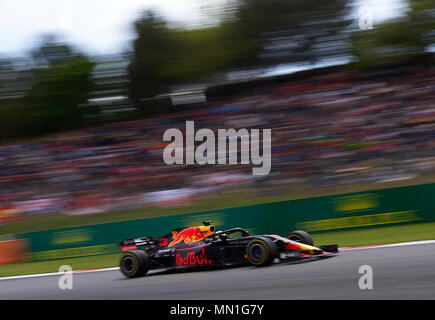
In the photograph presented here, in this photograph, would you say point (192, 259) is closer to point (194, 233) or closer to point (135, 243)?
point (194, 233)

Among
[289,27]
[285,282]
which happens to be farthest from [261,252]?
[289,27]

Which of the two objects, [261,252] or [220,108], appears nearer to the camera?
[261,252]

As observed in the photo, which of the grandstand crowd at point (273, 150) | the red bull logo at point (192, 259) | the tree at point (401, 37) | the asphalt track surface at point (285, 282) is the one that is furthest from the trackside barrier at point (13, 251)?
the tree at point (401, 37)

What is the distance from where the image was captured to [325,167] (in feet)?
42.4

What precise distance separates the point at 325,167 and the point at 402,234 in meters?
→ 3.97

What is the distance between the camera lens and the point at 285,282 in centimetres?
578

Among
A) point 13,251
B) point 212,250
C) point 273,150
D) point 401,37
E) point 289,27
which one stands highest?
point 289,27

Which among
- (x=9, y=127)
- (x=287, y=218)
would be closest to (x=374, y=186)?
(x=287, y=218)

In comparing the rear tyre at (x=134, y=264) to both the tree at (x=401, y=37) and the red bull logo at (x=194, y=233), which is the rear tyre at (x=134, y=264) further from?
the tree at (x=401, y=37)

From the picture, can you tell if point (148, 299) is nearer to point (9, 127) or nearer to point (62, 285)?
point (62, 285)

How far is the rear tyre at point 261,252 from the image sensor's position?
6.62 m

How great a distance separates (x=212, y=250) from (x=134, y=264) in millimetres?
1272

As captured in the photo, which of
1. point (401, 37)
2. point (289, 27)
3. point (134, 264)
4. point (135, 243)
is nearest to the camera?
point (134, 264)

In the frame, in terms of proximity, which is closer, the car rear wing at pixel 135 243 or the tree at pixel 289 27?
the car rear wing at pixel 135 243
